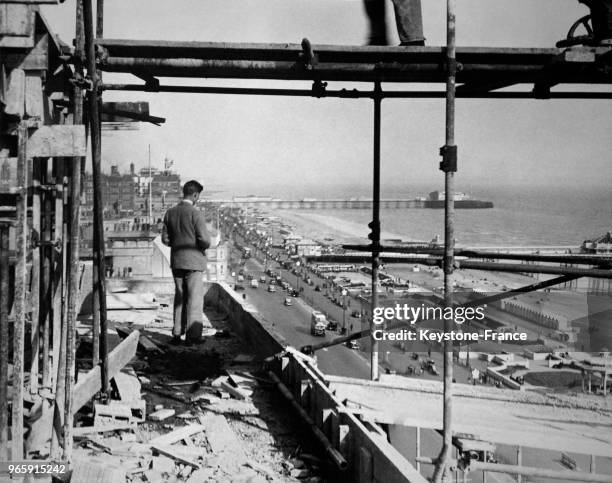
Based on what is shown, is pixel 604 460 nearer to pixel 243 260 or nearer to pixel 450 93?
pixel 450 93

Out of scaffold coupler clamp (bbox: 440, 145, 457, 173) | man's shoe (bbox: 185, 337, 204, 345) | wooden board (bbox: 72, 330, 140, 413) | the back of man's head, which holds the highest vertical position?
scaffold coupler clamp (bbox: 440, 145, 457, 173)

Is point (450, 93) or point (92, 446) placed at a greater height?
point (450, 93)

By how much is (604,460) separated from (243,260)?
2587 inches

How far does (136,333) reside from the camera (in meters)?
7.30

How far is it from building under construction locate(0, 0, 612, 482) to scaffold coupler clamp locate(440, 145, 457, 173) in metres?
0.02

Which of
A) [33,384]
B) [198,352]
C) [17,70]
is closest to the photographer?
[17,70]

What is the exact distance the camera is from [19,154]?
4238 millimetres

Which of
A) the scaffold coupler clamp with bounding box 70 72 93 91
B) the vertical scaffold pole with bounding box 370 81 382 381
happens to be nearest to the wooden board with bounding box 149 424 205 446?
the vertical scaffold pole with bounding box 370 81 382 381

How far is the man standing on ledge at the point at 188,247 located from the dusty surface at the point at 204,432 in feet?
2.55

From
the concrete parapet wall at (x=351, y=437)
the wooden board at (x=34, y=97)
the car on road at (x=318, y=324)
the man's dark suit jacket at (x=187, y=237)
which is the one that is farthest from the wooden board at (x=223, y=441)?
the car on road at (x=318, y=324)

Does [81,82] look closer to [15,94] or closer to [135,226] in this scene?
[15,94]

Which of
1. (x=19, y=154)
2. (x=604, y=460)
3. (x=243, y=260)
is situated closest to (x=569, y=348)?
(x=604, y=460)

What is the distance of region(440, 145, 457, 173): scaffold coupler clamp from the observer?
16.0ft

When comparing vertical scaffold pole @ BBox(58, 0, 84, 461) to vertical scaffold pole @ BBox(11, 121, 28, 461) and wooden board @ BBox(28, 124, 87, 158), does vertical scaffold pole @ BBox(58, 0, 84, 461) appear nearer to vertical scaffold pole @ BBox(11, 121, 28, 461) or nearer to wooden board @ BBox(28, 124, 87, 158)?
wooden board @ BBox(28, 124, 87, 158)
